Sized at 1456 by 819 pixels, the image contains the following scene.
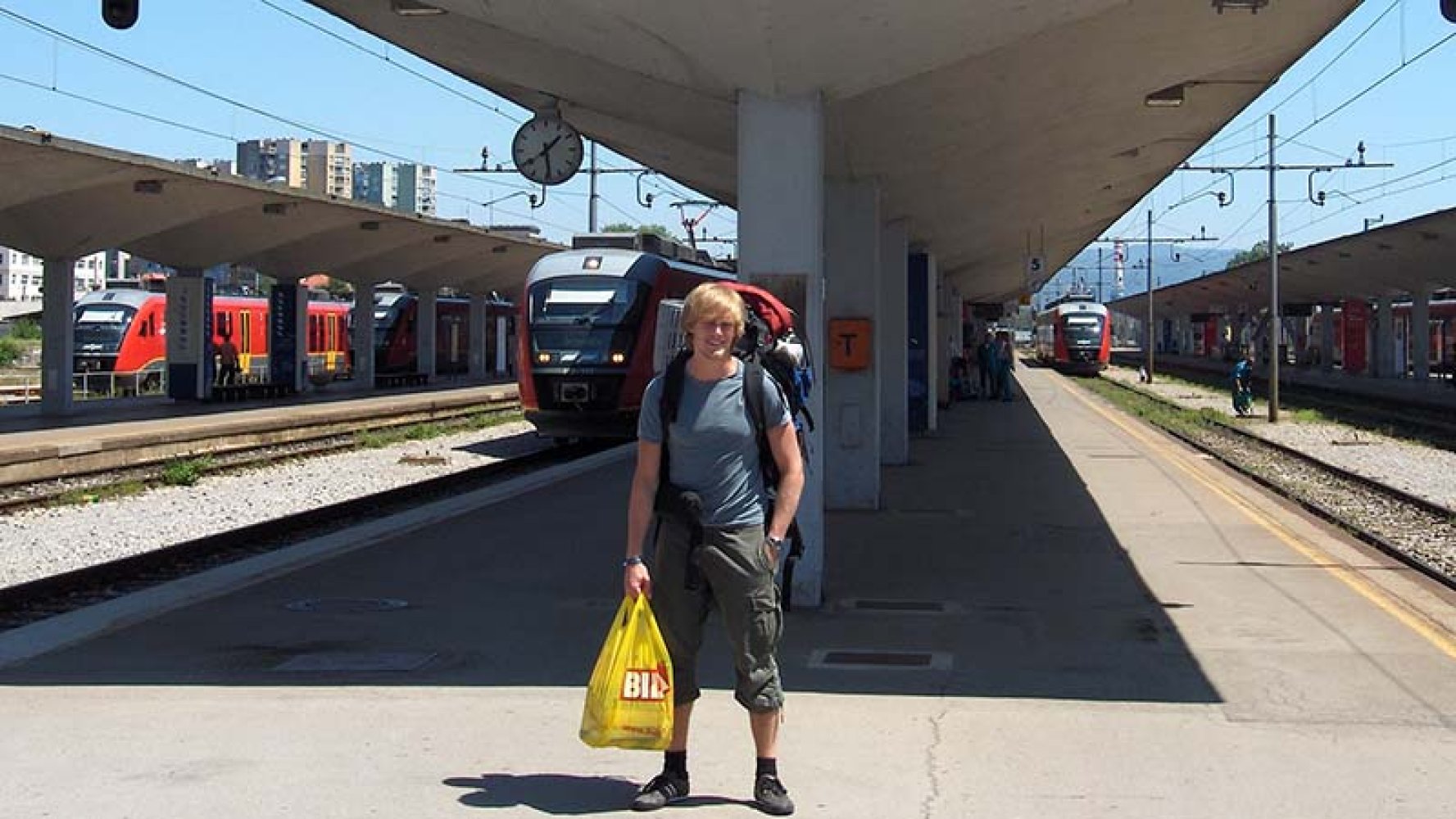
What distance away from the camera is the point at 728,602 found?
5332mm

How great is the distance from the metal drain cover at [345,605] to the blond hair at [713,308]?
481cm

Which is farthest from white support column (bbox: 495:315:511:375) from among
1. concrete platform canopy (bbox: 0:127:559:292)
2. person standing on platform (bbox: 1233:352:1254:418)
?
person standing on platform (bbox: 1233:352:1254:418)

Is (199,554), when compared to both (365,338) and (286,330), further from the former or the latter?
(365,338)

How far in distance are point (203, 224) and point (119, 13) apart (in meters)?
23.8

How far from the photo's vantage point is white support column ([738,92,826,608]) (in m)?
9.49

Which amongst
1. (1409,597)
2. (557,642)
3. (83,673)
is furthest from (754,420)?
(1409,597)

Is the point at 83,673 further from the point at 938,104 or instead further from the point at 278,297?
the point at 278,297

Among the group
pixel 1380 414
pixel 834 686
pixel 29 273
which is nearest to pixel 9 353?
pixel 1380 414

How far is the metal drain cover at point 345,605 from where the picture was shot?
9.51 meters

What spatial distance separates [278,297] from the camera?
127 ft

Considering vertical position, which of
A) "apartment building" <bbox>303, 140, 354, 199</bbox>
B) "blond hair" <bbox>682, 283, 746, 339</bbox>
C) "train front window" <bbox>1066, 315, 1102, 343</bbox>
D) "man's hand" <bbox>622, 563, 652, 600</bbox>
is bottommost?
"man's hand" <bbox>622, 563, 652, 600</bbox>

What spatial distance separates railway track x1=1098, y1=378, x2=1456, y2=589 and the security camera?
30.5 ft

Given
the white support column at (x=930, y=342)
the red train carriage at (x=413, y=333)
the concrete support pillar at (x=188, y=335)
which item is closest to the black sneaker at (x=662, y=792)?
the white support column at (x=930, y=342)

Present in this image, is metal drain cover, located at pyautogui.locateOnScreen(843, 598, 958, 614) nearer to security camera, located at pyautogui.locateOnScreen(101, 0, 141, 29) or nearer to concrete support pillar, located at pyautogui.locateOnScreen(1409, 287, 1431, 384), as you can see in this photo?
security camera, located at pyautogui.locateOnScreen(101, 0, 141, 29)
